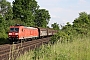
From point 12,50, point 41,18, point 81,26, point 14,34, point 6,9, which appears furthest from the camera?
point 41,18

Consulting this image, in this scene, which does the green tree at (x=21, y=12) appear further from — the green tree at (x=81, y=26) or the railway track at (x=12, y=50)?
the railway track at (x=12, y=50)

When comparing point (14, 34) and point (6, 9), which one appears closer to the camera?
point (14, 34)

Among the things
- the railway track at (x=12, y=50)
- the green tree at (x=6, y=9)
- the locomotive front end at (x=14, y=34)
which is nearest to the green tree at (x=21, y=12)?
the green tree at (x=6, y=9)

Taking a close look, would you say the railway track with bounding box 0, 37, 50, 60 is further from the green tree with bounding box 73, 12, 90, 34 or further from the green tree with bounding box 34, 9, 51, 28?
the green tree with bounding box 34, 9, 51, 28

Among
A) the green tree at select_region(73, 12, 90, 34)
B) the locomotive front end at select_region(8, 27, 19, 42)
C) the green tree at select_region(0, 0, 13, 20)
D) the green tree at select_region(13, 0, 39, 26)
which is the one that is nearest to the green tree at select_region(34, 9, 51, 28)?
the green tree at select_region(13, 0, 39, 26)

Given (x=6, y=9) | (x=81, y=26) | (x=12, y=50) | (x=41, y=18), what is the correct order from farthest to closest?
(x=41, y=18), (x=6, y=9), (x=81, y=26), (x=12, y=50)

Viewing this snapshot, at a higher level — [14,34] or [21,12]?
[21,12]

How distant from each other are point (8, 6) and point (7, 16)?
2.53 metres

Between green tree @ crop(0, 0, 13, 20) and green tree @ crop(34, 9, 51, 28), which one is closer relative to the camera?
green tree @ crop(0, 0, 13, 20)

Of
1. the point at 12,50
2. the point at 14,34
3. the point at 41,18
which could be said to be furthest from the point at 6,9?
the point at 12,50

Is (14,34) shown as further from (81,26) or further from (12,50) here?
(12,50)

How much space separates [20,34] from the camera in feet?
104

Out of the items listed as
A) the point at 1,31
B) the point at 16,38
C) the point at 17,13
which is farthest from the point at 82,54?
the point at 17,13

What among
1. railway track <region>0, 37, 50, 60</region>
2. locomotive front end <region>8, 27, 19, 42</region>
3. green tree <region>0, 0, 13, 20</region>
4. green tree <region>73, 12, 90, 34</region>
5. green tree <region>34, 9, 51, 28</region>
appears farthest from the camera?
green tree <region>34, 9, 51, 28</region>
